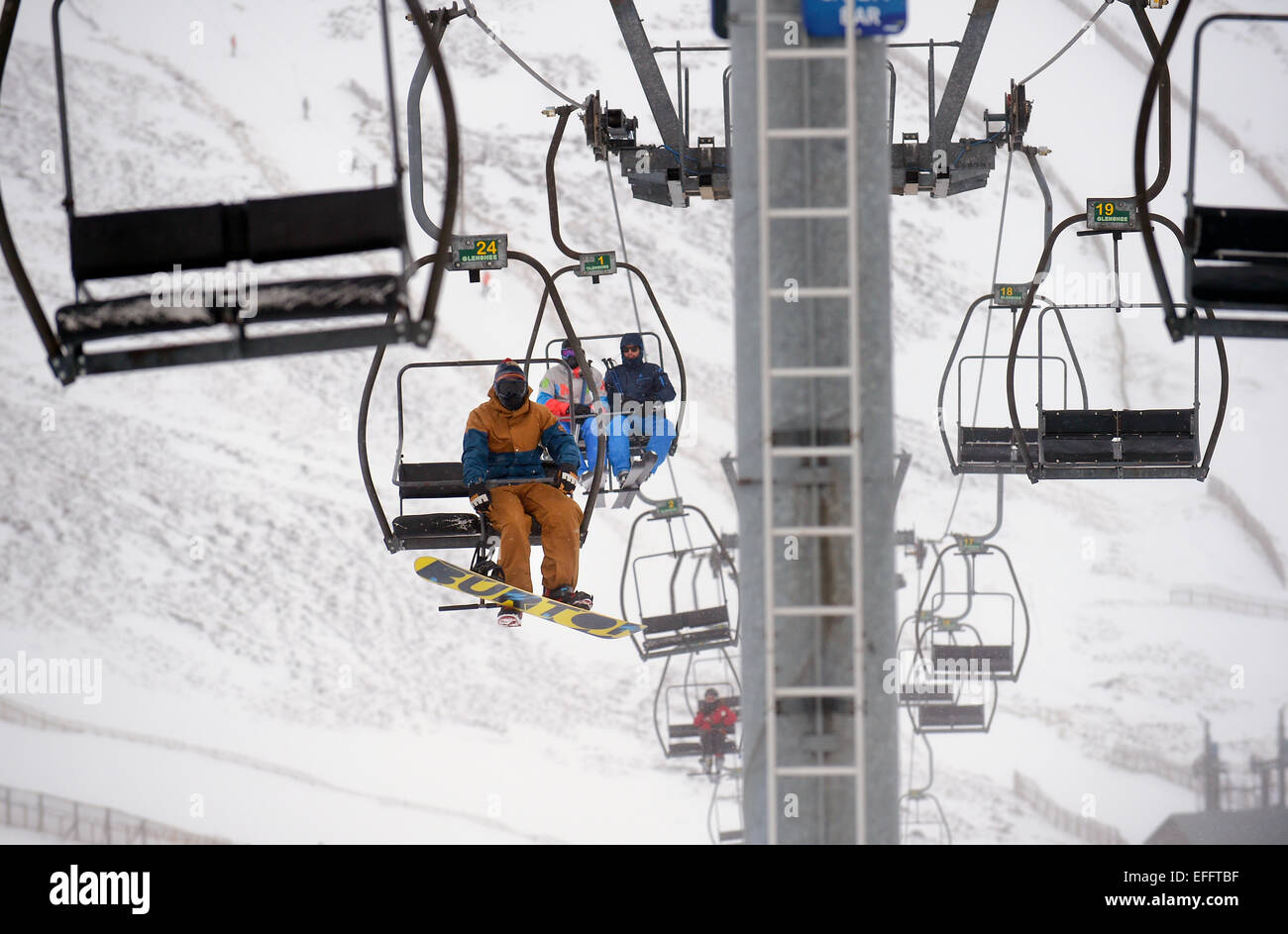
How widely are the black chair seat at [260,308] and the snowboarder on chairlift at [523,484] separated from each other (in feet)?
8.54

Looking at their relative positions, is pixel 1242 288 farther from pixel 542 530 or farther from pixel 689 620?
pixel 689 620

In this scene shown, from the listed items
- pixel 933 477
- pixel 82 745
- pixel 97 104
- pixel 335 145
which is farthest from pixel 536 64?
pixel 82 745

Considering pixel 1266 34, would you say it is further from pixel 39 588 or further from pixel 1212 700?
pixel 39 588

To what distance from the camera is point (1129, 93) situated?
30.3 m

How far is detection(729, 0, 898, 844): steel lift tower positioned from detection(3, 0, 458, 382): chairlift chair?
101 cm

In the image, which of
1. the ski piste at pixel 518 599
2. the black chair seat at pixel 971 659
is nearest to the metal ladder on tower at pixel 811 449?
the ski piste at pixel 518 599

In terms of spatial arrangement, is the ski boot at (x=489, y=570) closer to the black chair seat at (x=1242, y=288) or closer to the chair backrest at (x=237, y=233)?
the chair backrest at (x=237, y=233)

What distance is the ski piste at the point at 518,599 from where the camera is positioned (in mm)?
6668

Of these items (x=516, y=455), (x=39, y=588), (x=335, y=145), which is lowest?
(x=39, y=588)

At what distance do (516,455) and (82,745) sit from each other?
66.6 feet

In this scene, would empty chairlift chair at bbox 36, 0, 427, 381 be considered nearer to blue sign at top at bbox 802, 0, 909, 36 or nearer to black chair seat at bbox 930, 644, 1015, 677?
blue sign at top at bbox 802, 0, 909, 36

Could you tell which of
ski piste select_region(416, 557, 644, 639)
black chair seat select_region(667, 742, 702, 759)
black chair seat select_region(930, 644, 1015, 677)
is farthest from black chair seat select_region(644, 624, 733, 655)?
ski piste select_region(416, 557, 644, 639)

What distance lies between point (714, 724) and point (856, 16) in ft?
29.8
